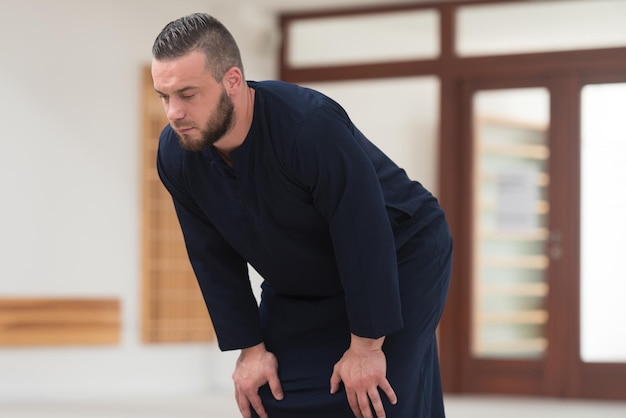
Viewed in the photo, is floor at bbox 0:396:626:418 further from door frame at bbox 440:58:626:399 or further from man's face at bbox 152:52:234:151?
man's face at bbox 152:52:234:151

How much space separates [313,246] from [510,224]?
4.62 metres

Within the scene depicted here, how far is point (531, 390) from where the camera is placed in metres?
6.28

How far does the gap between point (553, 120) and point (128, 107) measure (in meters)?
2.62

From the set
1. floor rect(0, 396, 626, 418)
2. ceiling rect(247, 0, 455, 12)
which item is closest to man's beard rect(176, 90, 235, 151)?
floor rect(0, 396, 626, 418)

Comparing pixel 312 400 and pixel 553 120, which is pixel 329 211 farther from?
pixel 553 120

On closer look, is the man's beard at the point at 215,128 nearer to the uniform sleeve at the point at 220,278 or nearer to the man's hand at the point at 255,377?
the uniform sleeve at the point at 220,278

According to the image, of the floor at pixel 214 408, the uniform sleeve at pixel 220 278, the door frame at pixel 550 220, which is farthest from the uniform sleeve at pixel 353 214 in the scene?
the door frame at pixel 550 220

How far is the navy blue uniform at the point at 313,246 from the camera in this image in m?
1.80

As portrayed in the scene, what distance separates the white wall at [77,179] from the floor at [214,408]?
33 cm

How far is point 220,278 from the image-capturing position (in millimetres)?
2006

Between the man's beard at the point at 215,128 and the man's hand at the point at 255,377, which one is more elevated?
the man's beard at the point at 215,128

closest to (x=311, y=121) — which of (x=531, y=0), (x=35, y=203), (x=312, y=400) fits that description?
(x=312, y=400)

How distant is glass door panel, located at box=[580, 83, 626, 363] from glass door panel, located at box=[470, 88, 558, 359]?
0.74ft

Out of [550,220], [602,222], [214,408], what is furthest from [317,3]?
[214,408]
